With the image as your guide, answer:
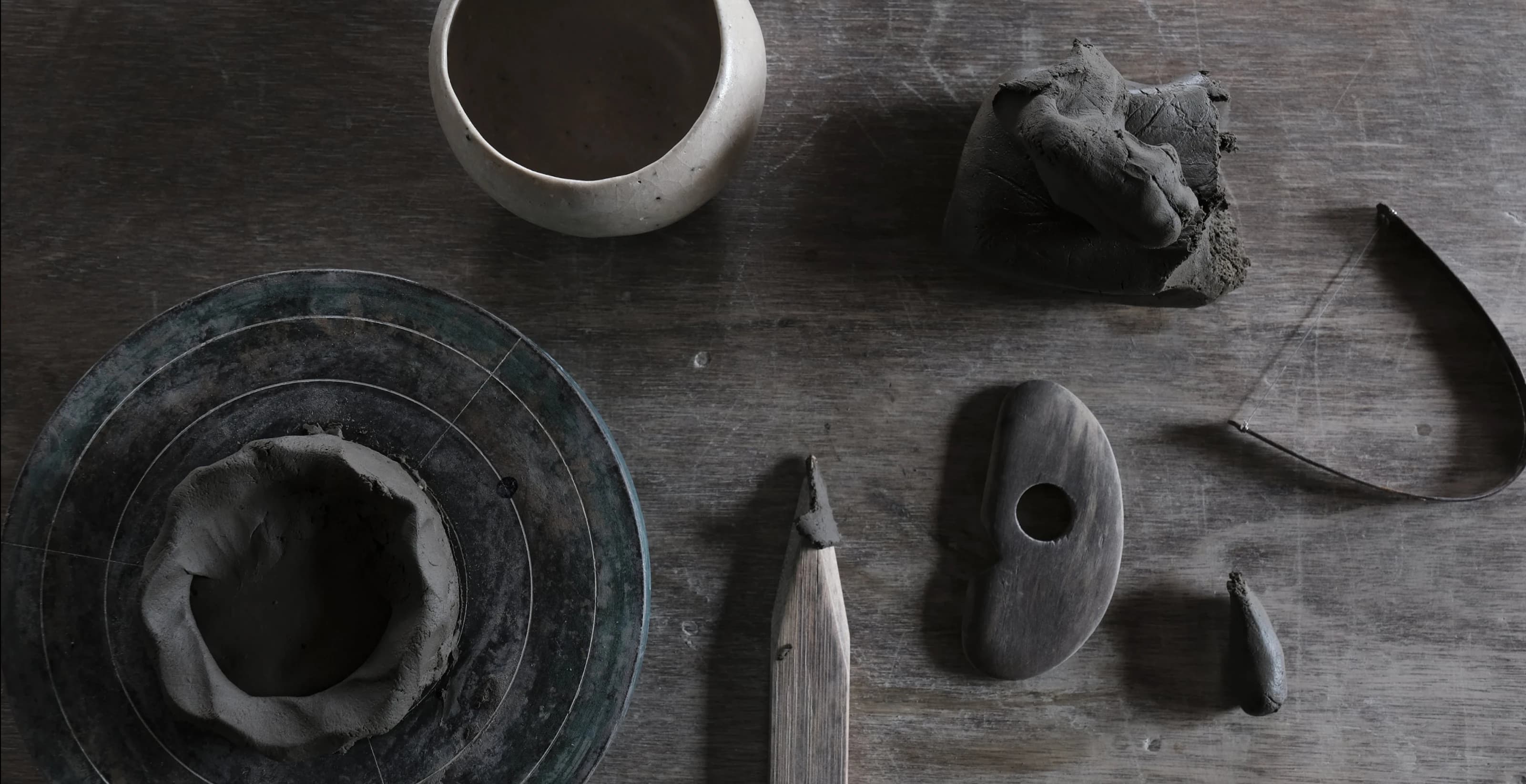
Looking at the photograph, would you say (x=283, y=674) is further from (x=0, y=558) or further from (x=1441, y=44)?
(x=1441, y=44)

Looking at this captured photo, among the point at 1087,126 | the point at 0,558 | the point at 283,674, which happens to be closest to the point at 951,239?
the point at 1087,126

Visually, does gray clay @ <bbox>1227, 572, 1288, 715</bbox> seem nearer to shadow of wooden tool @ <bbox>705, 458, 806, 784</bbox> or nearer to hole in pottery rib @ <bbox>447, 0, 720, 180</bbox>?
shadow of wooden tool @ <bbox>705, 458, 806, 784</bbox>

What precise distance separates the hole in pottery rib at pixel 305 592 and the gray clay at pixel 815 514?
33cm

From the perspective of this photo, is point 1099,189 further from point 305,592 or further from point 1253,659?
point 305,592

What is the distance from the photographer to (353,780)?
2.46 feet

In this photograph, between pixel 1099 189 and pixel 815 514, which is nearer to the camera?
pixel 1099 189

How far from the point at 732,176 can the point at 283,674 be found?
21.8 inches

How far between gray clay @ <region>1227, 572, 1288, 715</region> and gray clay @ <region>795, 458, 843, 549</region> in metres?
0.35

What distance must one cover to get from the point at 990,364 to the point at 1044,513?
0.14m

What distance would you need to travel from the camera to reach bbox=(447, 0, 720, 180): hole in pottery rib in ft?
2.67

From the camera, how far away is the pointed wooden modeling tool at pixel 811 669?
78cm

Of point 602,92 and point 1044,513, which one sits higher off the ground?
point 602,92

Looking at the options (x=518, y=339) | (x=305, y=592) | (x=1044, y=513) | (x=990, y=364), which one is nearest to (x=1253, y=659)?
(x=1044, y=513)

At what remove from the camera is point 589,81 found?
2.78ft
